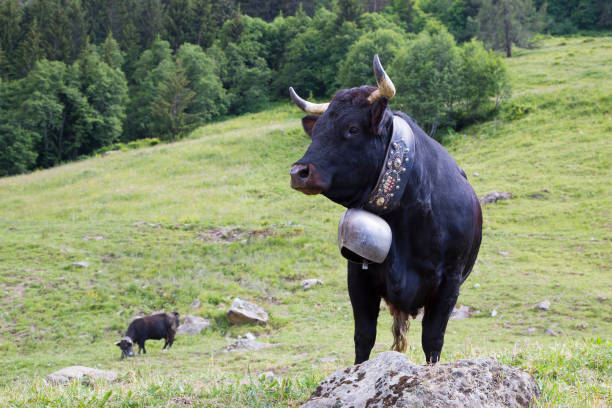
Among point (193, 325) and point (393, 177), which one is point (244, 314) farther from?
point (393, 177)

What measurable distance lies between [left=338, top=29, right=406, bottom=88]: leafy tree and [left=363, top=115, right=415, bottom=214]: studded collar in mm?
48637

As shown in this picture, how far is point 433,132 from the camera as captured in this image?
38.3m

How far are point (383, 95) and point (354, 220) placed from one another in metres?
0.82

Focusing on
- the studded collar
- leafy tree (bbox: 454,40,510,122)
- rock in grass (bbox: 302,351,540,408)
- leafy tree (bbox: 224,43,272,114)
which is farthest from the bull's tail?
leafy tree (bbox: 224,43,272,114)

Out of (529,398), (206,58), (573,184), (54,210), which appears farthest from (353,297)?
(206,58)

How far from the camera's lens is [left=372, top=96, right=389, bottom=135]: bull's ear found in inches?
142

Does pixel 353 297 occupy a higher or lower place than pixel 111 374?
higher

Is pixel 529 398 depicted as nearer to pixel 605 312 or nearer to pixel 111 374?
pixel 111 374

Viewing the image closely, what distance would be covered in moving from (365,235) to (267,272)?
14.0 metres

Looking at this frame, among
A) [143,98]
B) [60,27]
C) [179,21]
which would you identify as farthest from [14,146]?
[179,21]

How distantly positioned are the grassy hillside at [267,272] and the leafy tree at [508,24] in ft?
102

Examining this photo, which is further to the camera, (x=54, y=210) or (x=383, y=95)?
(x=54, y=210)

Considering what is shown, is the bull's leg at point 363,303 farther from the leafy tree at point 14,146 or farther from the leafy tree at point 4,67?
the leafy tree at point 4,67

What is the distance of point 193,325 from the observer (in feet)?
44.7
